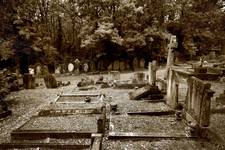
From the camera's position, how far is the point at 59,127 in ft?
25.7

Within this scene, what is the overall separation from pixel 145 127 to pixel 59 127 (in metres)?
2.57

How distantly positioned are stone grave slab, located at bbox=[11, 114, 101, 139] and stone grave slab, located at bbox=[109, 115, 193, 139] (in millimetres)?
611

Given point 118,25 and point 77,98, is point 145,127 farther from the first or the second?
point 118,25

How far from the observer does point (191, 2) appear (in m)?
24.4

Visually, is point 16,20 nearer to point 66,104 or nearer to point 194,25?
point 66,104

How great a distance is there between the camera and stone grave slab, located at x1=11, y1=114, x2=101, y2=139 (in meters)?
6.96

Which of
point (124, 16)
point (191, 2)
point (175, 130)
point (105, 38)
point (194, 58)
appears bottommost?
point (175, 130)

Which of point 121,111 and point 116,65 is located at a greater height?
point 116,65

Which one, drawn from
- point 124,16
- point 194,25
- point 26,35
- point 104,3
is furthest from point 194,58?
point 26,35

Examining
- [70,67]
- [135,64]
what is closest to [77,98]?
[70,67]

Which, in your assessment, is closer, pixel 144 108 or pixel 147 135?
pixel 147 135

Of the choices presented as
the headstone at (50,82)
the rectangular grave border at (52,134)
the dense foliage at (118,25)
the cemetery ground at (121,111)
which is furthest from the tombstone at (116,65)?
the rectangular grave border at (52,134)

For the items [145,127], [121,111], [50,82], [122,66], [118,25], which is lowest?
[145,127]

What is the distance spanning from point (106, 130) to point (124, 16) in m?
15.9
